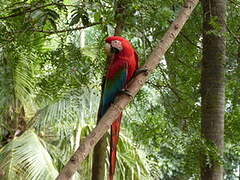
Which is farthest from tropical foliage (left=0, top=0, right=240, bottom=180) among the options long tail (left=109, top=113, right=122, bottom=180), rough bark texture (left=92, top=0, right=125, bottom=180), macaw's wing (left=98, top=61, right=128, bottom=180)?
long tail (left=109, top=113, right=122, bottom=180)

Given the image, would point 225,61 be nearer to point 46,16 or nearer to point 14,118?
point 46,16

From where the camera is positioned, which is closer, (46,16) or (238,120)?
(46,16)

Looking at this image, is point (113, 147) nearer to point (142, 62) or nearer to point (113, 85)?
point (113, 85)

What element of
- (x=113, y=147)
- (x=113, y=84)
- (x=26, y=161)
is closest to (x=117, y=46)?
(x=113, y=84)

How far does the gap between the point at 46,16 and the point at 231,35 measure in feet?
3.09

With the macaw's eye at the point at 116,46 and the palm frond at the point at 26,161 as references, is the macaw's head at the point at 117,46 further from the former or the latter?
the palm frond at the point at 26,161

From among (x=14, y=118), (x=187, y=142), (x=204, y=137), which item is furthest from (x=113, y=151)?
(x=14, y=118)

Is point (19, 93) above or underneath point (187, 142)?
above

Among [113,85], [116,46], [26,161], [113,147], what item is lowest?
[113,147]

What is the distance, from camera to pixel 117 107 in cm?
121

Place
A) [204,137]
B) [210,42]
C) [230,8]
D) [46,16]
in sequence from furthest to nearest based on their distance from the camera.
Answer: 1. [230,8]
2. [210,42]
3. [204,137]
4. [46,16]

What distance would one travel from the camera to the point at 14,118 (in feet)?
13.5

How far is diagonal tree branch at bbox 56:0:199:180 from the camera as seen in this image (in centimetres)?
111

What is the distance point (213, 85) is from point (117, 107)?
915mm
